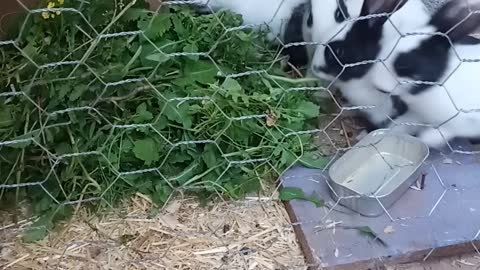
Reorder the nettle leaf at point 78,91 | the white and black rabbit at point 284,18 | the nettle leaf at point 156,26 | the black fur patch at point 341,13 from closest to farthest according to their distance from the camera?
the nettle leaf at point 78,91 → the nettle leaf at point 156,26 → the black fur patch at point 341,13 → the white and black rabbit at point 284,18

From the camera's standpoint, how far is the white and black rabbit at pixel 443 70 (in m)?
1.37

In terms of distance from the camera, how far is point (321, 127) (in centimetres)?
149

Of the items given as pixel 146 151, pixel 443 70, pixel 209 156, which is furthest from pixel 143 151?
pixel 443 70

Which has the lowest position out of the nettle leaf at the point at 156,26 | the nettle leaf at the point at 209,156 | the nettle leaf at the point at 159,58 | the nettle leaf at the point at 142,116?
the nettle leaf at the point at 209,156

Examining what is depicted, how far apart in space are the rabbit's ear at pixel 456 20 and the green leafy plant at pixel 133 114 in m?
0.25

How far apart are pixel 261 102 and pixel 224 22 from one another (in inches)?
7.2

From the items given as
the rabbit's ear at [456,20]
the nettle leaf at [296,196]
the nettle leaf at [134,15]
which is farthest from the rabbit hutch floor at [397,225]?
the nettle leaf at [134,15]

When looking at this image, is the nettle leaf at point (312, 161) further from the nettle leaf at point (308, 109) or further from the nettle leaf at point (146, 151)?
the nettle leaf at point (146, 151)

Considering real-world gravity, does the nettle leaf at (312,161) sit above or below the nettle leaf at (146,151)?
below

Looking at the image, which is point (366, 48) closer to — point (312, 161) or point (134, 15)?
point (312, 161)

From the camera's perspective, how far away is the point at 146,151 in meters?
1.29

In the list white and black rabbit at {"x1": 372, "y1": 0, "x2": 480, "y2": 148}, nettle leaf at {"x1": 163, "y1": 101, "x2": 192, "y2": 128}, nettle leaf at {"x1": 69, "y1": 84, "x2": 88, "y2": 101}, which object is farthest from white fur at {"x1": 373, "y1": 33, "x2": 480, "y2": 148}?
nettle leaf at {"x1": 69, "y1": 84, "x2": 88, "y2": 101}

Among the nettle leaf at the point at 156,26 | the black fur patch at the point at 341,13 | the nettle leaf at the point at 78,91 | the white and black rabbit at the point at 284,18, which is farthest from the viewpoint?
the white and black rabbit at the point at 284,18

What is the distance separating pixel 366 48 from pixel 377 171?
20 cm
